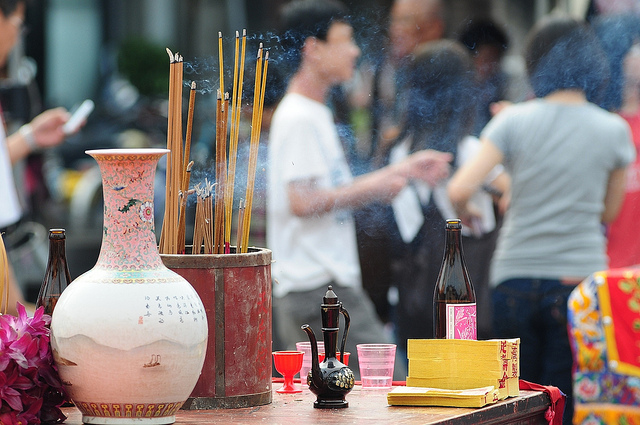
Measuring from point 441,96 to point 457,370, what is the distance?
1419 mm

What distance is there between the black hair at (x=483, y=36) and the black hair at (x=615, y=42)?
273mm

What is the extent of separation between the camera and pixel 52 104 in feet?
15.9

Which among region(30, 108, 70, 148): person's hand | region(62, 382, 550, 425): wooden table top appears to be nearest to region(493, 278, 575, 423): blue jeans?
region(62, 382, 550, 425): wooden table top

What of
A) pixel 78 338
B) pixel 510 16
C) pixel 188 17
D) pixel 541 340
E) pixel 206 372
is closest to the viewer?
pixel 78 338

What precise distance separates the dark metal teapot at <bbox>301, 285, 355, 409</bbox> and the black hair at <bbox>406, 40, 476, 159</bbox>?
4.49ft

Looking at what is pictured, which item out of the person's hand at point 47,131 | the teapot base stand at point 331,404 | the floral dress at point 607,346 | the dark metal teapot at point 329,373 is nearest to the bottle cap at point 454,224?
the dark metal teapot at point 329,373

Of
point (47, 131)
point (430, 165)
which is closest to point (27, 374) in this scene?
point (430, 165)

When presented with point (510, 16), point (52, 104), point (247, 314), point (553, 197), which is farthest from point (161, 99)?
point (247, 314)

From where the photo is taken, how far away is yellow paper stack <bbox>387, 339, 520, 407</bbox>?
1.51m

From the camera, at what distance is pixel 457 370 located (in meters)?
1.54

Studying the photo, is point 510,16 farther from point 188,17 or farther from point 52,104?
point 52,104

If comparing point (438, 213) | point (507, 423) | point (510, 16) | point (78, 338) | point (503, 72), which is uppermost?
point (510, 16)

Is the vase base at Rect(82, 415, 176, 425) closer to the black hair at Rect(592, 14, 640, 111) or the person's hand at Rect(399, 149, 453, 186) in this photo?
the person's hand at Rect(399, 149, 453, 186)

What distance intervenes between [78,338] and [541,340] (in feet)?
5.50
